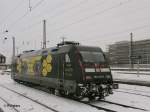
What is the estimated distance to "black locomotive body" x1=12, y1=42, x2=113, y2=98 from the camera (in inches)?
513

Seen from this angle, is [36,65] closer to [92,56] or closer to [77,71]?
[92,56]

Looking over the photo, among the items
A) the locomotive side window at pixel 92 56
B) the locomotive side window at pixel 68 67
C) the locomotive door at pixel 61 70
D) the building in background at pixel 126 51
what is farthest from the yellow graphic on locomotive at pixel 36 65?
the building in background at pixel 126 51

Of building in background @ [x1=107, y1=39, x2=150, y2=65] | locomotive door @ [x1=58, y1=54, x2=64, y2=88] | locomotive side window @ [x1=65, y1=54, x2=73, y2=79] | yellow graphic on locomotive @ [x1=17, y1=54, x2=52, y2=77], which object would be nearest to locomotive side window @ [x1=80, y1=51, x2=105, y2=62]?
locomotive side window @ [x1=65, y1=54, x2=73, y2=79]

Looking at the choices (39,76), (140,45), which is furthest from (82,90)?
(140,45)

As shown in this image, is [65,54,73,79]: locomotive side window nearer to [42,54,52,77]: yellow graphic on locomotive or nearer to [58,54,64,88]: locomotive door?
[58,54,64,88]: locomotive door

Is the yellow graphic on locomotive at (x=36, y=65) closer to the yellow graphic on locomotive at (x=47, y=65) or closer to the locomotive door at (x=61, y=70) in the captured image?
the yellow graphic on locomotive at (x=47, y=65)

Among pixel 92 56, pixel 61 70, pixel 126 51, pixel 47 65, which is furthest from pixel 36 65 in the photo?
pixel 126 51

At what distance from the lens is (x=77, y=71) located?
13.2m

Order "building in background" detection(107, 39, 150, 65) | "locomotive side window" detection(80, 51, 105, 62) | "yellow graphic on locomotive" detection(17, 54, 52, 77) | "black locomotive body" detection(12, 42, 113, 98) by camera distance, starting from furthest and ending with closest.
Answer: "building in background" detection(107, 39, 150, 65)
"yellow graphic on locomotive" detection(17, 54, 52, 77)
"locomotive side window" detection(80, 51, 105, 62)
"black locomotive body" detection(12, 42, 113, 98)

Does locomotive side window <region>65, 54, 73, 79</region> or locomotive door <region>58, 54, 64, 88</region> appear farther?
locomotive door <region>58, 54, 64, 88</region>

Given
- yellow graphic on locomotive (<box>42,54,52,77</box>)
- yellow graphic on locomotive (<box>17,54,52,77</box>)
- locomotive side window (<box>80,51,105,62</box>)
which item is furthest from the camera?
yellow graphic on locomotive (<box>17,54,52,77</box>)

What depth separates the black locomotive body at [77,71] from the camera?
13.0 metres

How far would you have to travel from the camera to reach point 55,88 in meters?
15.6

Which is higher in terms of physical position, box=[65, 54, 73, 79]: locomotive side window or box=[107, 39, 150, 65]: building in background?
box=[107, 39, 150, 65]: building in background
